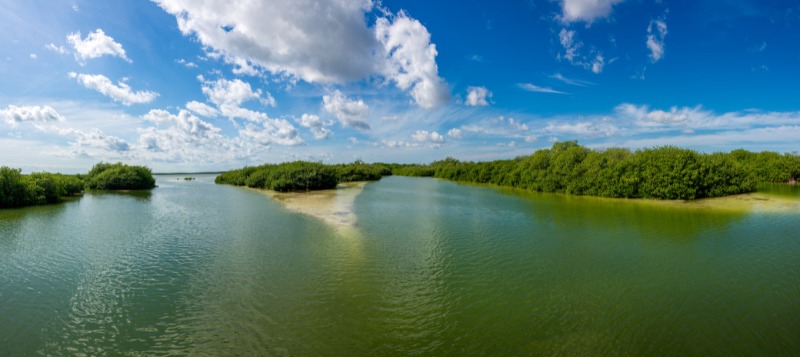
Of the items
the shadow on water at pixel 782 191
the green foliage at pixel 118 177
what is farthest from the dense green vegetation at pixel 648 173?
the green foliage at pixel 118 177

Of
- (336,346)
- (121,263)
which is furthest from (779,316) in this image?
(121,263)

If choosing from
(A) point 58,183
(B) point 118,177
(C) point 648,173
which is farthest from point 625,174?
(B) point 118,177

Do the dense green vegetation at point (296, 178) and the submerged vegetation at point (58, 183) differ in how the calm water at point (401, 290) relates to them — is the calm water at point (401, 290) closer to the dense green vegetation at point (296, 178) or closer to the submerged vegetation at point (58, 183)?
the submerged vegetation at point (58, 183)

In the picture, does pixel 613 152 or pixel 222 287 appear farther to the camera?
pixel 613 152

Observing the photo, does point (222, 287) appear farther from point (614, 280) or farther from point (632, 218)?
point (632, 218)

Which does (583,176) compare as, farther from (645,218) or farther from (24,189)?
(24,189)

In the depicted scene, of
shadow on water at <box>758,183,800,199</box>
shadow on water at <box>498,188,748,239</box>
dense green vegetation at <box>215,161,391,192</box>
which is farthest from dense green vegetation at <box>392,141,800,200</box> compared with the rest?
dense green vegetation at <box>215,161,391,192</box>
